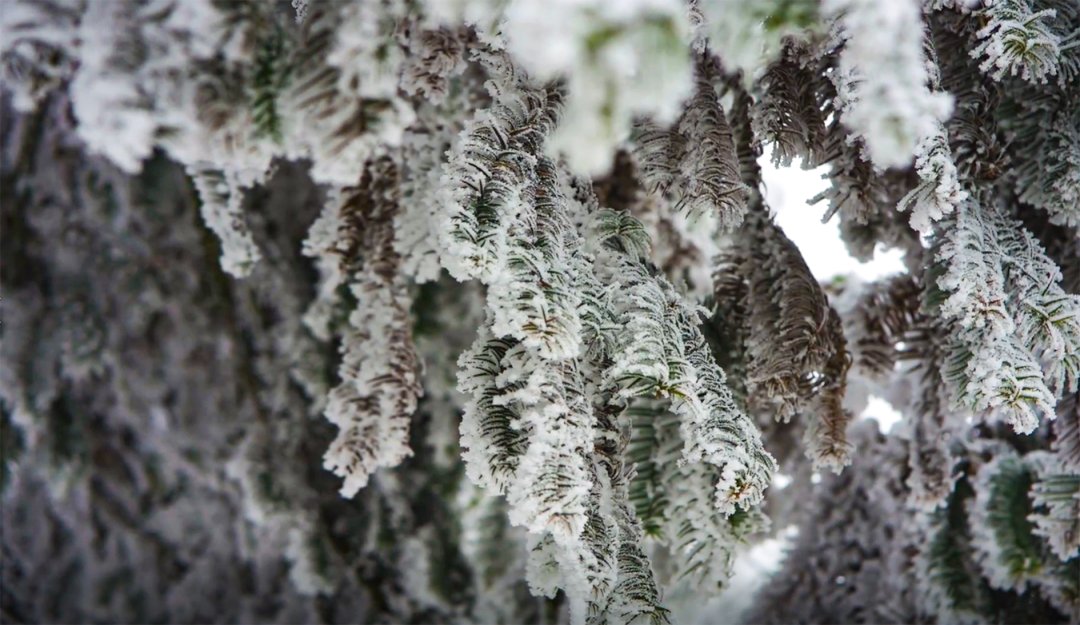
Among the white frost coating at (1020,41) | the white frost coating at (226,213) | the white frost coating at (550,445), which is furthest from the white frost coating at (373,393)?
the white frost coating at (1020,41)

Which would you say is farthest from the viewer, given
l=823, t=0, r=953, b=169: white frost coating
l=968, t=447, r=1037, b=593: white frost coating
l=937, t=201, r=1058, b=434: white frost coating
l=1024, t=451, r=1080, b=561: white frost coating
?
l=968, t=447, r=1037, b=593: white frost coating

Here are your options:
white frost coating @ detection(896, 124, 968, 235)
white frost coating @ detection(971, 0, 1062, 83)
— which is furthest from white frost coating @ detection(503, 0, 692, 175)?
white frost coating @ detection(971, 0, 1062, 83)

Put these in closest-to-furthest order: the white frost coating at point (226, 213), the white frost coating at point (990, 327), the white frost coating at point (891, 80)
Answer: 1. the white frost coating at point (891, 80)
2. the white frost coating at point (990, 327)
3. the white frost coating at point (226, 213)

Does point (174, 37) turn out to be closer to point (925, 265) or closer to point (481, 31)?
point (481, 31)

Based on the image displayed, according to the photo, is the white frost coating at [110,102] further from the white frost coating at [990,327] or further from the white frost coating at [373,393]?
the white frost coating at [990,327]

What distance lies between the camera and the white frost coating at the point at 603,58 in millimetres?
545

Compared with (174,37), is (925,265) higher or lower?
higher

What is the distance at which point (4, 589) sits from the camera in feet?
8.12

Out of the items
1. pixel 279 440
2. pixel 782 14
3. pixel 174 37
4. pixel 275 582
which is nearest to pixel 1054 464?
pixel 782 14

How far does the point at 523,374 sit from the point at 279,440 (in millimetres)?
1350

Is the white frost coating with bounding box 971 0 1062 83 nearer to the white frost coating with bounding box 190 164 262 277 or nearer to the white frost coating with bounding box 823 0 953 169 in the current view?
the white frost coating with bounding box 823 0 953 169

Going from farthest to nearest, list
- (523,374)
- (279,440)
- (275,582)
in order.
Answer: (275,582) < (279,440) < (523,374)

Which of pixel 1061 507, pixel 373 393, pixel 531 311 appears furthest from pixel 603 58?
pixel 1061 507

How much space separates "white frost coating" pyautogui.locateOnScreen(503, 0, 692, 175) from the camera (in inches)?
21.5
